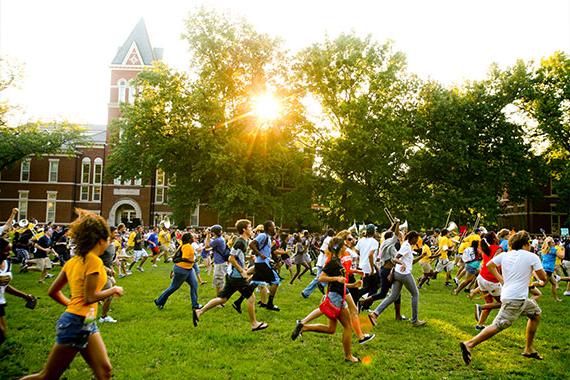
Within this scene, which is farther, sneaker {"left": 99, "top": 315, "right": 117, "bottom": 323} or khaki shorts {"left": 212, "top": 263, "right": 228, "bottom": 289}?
khaki shorts {"left": 212, "top": 263, "right": 228, "bottom": 289}

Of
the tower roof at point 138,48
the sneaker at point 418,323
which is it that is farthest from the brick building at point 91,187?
the sneaker at point 418,323

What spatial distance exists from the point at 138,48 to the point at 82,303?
2063 inches

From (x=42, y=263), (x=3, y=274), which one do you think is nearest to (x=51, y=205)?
(x=42, y=263)

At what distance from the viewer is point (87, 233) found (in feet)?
13.7

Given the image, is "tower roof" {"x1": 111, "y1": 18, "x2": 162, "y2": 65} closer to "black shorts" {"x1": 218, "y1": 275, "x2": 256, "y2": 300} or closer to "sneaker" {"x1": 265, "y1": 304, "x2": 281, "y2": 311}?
"sneaker" {"x1": 265, "y1": 304, "x2": 281, "y2": 311}

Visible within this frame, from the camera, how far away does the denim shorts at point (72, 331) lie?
4070 millimetres

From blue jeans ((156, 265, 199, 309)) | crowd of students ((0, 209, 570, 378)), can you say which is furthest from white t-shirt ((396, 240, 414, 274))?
blue jeans ((156, 265, 199, 309))

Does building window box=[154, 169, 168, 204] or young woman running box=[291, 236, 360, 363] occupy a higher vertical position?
building window box=[154, 169, 168, 204]

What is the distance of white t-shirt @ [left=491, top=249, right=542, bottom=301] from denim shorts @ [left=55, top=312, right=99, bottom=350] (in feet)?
18.6

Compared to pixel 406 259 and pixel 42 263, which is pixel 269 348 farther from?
pixel 42 263

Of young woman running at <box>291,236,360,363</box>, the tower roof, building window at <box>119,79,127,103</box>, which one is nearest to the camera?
young woman running at <box>291,236,360,363</box>

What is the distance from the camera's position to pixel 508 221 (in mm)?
55844

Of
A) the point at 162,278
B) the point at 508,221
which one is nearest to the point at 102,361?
the point at 162,278

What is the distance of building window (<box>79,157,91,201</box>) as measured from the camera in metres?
51.4
